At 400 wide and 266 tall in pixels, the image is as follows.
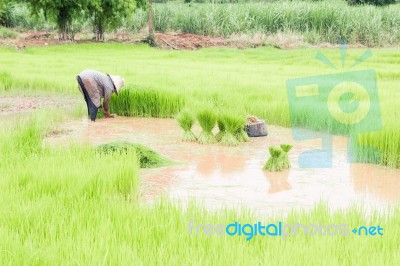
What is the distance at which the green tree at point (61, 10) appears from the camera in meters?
21.8

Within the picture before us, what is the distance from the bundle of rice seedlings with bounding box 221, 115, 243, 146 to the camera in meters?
6.53

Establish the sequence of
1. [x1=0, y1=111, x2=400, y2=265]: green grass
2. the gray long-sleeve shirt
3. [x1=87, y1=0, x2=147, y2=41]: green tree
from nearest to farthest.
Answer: [x1=0, y1=111, x2=400, y2=265]: green grass → the gray long-sleeve shirt → [x1=87, y1=0, x2=147, y2=41]: green tree

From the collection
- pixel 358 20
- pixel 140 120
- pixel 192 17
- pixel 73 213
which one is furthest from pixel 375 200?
pixel 192 17

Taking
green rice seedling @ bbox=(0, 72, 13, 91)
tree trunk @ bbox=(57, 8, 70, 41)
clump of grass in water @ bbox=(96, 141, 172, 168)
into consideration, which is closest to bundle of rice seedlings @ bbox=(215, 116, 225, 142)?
clump of grass in water @ bbox=(96, 141, 172, 168)

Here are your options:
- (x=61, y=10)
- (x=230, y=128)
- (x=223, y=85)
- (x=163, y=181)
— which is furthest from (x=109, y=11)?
(x=163, y=181)

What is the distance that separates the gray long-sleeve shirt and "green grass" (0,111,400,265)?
3601mm

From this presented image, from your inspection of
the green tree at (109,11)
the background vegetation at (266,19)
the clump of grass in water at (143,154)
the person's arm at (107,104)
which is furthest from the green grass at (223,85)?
the background vegetation at (266,19)

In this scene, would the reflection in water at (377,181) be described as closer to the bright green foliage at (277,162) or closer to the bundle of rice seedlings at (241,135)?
the bright green foliage at (277,162)

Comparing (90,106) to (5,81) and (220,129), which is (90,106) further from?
(5,81)

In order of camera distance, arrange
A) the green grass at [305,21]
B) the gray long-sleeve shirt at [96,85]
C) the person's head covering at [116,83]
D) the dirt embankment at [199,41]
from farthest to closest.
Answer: the green grass at [305,21]
the dirt embankment at [199,41]
the person's head covering at [116,83]
the gray long-sleeve shirt at [96,85]

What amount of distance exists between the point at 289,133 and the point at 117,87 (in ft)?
7.83

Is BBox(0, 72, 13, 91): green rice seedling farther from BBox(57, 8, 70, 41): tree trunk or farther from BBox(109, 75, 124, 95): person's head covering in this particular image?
BBox(57, 8, 70, 41): tree trunk

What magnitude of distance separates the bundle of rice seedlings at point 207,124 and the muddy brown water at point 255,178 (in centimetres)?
12

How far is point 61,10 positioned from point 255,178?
18.8 m
